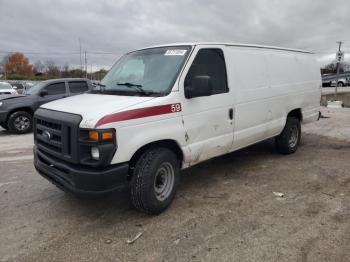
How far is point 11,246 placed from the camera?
3.31 metres

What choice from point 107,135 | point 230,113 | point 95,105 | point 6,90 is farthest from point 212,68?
point 6,90

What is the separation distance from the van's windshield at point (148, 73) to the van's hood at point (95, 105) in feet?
0.74

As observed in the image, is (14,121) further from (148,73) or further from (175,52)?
(175,52)

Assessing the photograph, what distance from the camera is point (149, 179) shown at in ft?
11.9

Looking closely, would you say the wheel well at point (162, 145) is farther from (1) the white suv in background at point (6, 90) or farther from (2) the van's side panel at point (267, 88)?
(1) the white suv in background at point (6, 90)

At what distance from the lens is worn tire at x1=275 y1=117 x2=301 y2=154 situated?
20.8ft

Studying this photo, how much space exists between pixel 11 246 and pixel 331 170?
5.03 m

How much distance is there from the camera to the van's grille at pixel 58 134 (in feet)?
10.9

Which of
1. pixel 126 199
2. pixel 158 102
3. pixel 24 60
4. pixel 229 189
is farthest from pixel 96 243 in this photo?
pixel 24 60

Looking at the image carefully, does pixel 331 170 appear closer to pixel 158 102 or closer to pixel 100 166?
pixel 158 102

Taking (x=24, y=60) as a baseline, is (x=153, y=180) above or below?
below

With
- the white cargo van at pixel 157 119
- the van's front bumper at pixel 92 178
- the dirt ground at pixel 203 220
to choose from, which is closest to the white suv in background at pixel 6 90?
the dirt ground at pixel 203 220

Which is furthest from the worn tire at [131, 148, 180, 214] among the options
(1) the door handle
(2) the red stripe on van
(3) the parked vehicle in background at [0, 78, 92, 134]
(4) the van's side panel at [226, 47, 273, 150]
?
(3) the parked vehicle in background at [0, 78, 92, 134]

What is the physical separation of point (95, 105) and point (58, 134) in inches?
20.7
